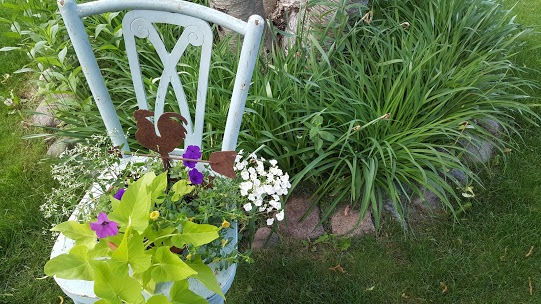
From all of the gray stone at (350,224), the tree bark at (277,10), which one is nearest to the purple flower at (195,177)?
the gray stone at (350,224)

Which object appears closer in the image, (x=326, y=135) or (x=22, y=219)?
(x=326, y=135)

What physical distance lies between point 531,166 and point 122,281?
2334mm

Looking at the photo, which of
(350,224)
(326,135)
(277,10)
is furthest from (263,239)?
(277,10)

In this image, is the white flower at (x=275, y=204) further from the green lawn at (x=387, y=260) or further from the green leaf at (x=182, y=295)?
the green lawn at (x=387, y=260)

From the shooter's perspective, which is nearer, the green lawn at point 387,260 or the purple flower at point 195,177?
the purple flower at point 195,177

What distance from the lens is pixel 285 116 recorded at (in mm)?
1998

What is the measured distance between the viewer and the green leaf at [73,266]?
0.97 metres

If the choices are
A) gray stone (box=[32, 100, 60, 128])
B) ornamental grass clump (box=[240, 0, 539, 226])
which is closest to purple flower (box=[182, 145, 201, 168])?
ornamental grass clump (box=[240, 0, 539, 226])

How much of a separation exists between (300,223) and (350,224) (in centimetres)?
24

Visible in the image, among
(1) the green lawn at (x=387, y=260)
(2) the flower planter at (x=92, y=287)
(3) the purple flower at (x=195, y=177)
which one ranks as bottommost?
(1) the green lawn at (x=387, y=260)

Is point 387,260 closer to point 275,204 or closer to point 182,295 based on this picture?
point 275,204

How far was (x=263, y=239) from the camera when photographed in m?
2.01

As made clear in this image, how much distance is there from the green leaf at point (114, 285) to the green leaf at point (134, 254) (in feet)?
0.09

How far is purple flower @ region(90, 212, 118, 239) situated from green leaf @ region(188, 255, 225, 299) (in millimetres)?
210
